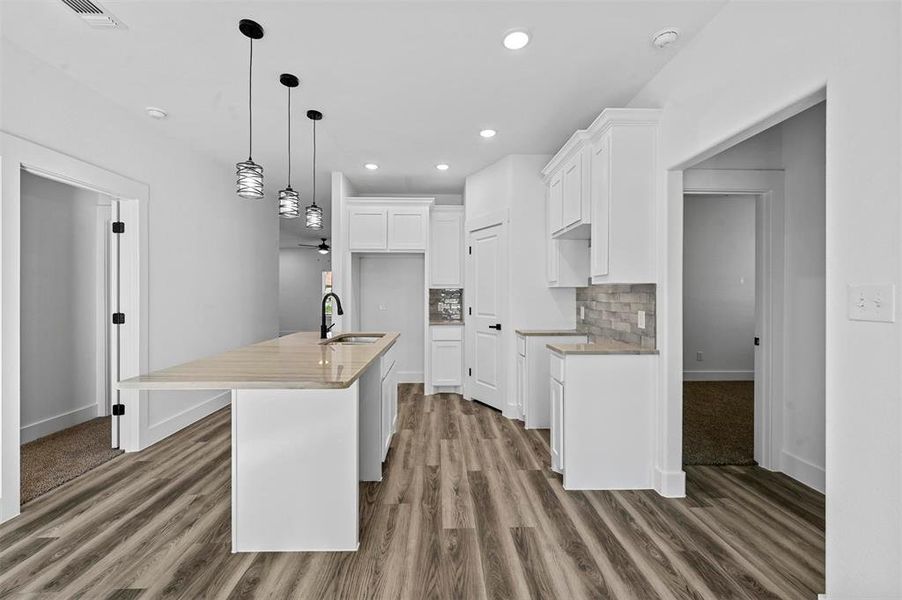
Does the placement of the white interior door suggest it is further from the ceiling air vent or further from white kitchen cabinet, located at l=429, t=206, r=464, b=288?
the ceiling air vent

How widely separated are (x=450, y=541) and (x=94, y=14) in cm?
323

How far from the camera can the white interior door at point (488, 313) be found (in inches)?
174

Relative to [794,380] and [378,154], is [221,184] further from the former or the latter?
[794,380]

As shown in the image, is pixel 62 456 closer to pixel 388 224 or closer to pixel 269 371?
pixel 269 371

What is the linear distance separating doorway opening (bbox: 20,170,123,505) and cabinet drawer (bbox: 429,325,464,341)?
10.2 feet

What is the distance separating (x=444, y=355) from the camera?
204 inches

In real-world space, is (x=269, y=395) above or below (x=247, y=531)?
above

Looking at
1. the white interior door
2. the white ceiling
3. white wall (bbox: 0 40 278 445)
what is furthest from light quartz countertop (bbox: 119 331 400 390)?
the white interior door

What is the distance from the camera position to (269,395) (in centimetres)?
198

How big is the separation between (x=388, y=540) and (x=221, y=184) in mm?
4129

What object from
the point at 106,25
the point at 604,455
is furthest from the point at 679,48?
the point at 106,25

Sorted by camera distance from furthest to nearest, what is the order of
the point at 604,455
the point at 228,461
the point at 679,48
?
the point at 228,461, the point at 604,455, the point at 679,48
